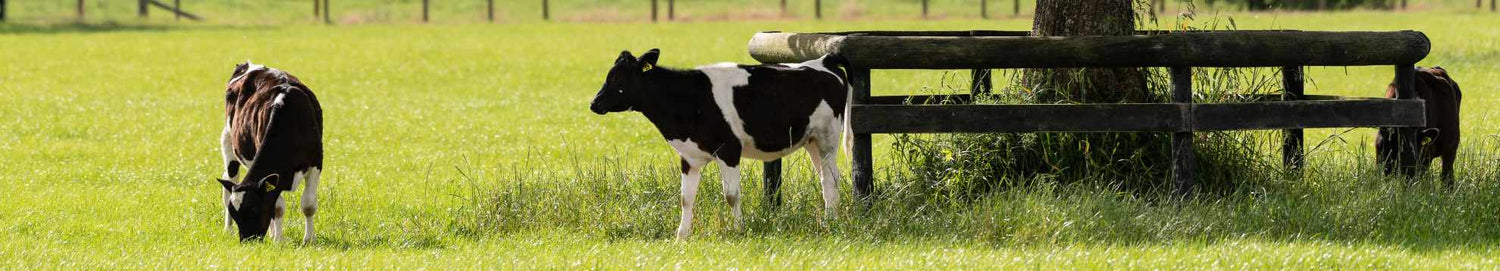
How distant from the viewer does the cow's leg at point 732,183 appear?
9719 mm

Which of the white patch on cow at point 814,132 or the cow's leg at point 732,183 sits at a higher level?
the white patch on cow at point 814,132

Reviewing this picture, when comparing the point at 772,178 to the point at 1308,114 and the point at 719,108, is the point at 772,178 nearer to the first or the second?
the point at 719,108

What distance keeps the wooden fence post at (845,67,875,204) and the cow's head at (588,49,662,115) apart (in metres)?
1.15

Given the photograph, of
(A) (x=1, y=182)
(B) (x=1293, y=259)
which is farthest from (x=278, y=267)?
(A) (x=1, y=182)

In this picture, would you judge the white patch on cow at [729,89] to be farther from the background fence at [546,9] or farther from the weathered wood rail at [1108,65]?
the background fence at [546,9]

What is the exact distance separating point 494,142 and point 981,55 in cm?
1089

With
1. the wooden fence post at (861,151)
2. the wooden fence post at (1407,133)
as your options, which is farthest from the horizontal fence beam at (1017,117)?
the wooden fence post at (1407,133)

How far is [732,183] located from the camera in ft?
32.2

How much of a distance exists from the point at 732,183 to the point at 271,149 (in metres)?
2.79

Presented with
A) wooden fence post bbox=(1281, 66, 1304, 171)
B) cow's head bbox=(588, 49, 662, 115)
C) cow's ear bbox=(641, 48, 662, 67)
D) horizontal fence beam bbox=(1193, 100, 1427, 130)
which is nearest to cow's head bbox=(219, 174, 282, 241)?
cow's head bbox=(588, 49, 662, 115)

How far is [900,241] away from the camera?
31.2ft

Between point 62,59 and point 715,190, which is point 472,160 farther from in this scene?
point 62,59

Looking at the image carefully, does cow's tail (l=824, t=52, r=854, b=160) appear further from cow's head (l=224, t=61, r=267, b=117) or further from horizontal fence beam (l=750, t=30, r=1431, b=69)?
cow's head (l=224, t=61, r=267, b=117)

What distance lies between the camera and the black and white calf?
9.74m
